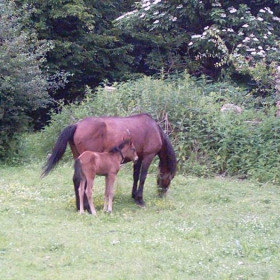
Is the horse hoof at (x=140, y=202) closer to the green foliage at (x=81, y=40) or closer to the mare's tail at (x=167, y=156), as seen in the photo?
the mare's tail at (x=167, y=156)

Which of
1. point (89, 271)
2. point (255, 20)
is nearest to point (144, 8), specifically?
point (255, 20)

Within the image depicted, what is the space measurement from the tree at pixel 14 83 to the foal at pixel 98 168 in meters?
4.79

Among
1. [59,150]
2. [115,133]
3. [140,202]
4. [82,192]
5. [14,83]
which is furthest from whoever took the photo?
[14,83]

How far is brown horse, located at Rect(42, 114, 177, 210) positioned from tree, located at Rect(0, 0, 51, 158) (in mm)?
4011

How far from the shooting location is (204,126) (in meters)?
12.8

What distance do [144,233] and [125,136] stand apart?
7.84 ft

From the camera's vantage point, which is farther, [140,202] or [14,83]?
[14,83]

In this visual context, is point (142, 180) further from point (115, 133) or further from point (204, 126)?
Answer: point (204, 126)

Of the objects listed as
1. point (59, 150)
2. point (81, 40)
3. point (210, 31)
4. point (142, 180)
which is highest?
point (210, 31)

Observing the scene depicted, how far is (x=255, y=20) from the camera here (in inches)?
688

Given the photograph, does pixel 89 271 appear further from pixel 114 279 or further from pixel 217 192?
pixel 217 192

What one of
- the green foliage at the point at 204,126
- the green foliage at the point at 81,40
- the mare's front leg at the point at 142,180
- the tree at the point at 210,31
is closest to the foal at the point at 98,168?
the mare's front leg at the point at 142,180

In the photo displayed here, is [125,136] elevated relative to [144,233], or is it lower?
elevated

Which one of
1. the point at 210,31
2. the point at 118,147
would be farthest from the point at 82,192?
the point at 210,31
